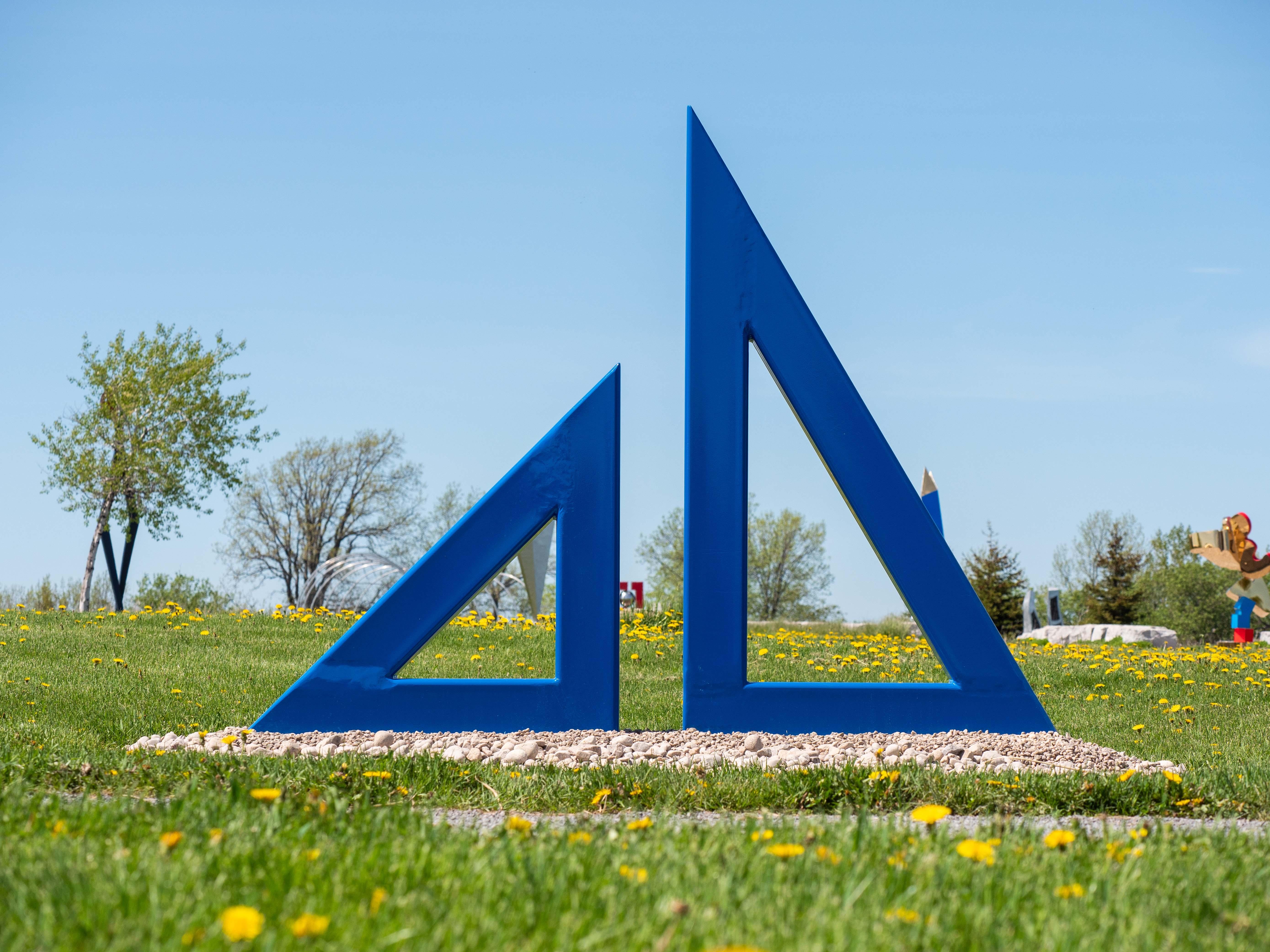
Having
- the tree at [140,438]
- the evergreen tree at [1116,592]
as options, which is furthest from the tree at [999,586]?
the tree at [140,438]

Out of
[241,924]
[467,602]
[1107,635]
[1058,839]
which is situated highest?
[467,602]

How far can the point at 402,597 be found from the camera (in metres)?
5.98

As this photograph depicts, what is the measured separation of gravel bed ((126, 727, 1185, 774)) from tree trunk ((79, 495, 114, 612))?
27.5 m

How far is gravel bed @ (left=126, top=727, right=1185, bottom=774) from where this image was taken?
16.5 ft

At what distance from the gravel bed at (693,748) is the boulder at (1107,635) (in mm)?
13935

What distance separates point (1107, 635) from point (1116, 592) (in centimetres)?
1714

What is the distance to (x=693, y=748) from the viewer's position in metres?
5.38

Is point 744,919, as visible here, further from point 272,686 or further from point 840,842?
point 272,686

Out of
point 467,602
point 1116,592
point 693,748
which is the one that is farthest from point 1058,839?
point 1116,592

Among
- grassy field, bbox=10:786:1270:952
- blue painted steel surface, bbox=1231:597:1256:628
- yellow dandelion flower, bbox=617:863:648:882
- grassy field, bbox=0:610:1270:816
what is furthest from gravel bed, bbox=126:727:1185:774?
blue painted steel surface, bbox=1231:597:1256:628

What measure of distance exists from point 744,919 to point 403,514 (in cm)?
4108

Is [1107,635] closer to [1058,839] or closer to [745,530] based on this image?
[745,530]

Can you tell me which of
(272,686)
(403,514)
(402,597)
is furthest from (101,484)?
(402,597)

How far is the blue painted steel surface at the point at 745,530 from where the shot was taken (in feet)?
19.3
